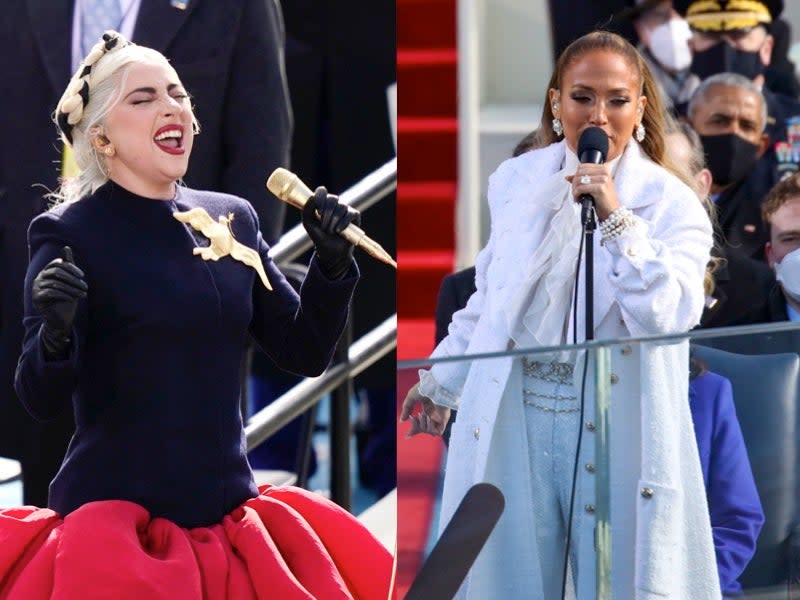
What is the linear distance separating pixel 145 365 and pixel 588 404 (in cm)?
78

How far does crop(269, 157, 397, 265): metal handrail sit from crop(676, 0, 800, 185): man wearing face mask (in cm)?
137

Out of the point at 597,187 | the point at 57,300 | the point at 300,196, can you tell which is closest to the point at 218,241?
the point at 300,196

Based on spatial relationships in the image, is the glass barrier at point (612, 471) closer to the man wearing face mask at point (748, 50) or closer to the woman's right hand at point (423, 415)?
the woman's right hand at point (423, 415)

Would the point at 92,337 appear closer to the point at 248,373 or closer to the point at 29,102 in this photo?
the point at 29,102

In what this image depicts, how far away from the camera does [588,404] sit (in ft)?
10.0

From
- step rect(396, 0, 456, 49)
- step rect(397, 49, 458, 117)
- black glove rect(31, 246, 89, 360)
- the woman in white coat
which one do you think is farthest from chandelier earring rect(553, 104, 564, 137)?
step rect(396, 0, 456, 49)

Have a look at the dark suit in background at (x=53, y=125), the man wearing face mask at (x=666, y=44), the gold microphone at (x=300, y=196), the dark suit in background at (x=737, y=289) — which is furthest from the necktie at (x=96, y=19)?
the man wearing face mask at (x=666, y=44)

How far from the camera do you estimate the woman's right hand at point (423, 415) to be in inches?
116

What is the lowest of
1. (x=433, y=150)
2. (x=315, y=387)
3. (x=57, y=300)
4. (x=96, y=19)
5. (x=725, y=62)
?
(x=315, y=387)

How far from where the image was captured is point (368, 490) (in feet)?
14.9

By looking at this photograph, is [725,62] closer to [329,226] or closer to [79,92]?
[329,226]

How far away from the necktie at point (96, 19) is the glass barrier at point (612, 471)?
1.14 meters

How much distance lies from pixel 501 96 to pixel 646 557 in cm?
218

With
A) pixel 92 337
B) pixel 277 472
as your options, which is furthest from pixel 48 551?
pixel 277 472
